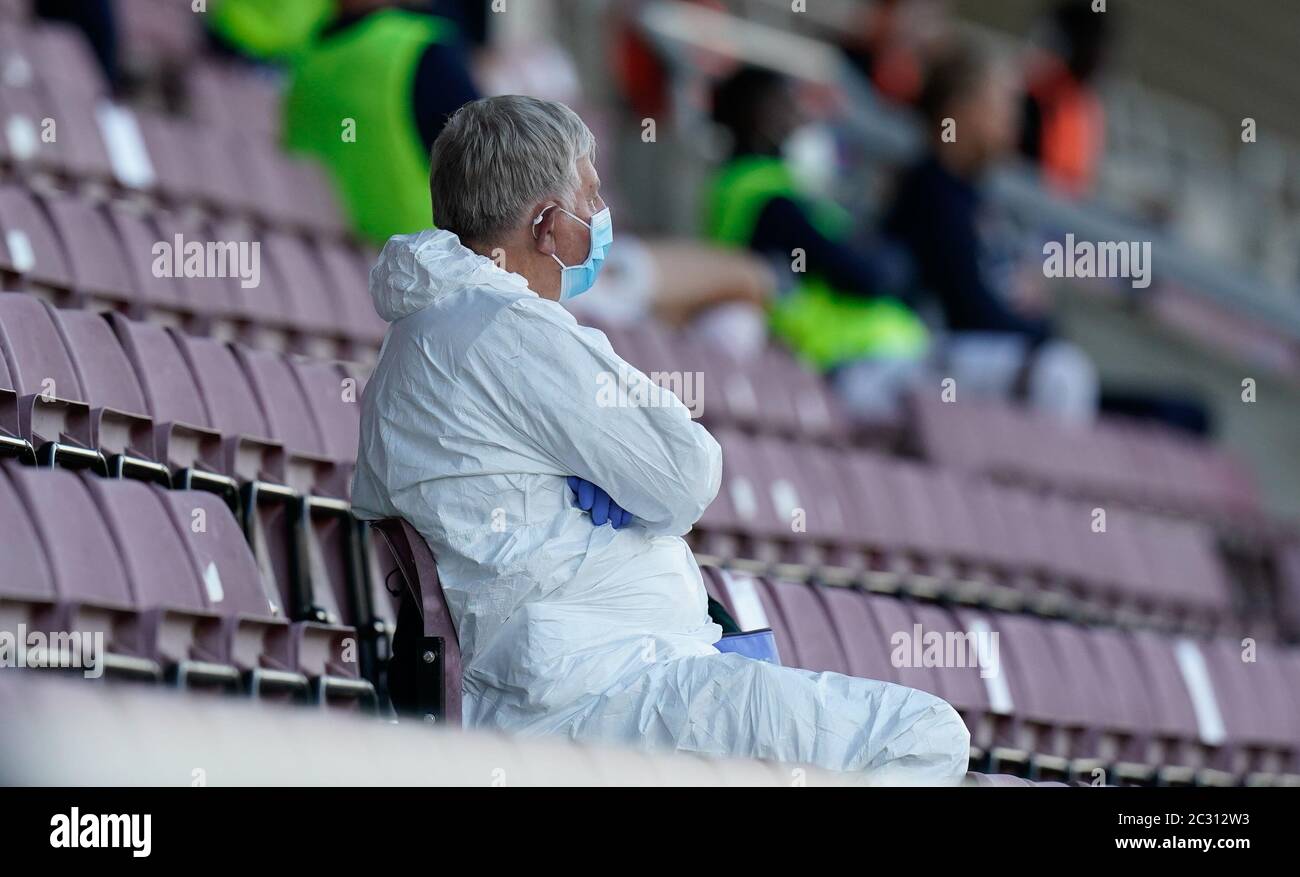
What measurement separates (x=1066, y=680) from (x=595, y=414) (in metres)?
1.70

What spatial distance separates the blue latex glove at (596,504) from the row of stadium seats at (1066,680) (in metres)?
0.61

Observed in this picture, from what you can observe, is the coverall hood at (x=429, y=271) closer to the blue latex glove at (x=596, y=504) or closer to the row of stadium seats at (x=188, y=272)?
the blue latex glove at (x=596, y=504)

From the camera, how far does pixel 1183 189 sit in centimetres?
830

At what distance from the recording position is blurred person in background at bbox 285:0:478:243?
4039mm

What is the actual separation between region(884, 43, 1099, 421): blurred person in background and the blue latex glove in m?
3.39

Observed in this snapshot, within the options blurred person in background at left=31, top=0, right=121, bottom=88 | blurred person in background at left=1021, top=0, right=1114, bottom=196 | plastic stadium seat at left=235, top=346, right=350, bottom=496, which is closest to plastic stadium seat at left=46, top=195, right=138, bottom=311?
plastic stadium seat at left=235, top=346, right=350, bottom=496

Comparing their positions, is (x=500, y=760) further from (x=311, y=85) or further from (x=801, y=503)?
(x=311, y=85)

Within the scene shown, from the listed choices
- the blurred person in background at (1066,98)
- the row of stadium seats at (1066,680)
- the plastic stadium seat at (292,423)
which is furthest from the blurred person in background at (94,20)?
the blurred person in background at (1066,98)

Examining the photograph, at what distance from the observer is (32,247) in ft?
10.4

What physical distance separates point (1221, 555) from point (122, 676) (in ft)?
12.9

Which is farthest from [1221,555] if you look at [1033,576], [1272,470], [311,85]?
[311,85]

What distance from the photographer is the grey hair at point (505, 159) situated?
222 centimetres

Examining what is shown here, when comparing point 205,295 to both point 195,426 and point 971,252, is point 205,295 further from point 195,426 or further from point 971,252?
point 971,252

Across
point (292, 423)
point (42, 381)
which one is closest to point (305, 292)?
point (292, 423)
